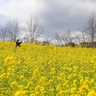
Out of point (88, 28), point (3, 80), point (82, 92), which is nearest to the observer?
point (82, 92)

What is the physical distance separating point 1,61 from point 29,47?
9.15 meters

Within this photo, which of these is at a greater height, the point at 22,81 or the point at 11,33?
the point at 11,33

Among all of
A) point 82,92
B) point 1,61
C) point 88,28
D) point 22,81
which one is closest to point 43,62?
point 1,61

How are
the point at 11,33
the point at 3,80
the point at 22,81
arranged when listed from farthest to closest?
the point at 11,33
the point at 22,81
the point at 3,80

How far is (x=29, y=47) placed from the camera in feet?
71.7

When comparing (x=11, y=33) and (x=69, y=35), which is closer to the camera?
(x=11, y=33)

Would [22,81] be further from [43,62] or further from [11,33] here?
[11,33]

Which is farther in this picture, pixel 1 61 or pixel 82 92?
pixel 1 61

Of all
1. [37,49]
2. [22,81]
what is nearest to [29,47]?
A: [37,49]

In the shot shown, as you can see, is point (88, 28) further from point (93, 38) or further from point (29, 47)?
point (29, 47)

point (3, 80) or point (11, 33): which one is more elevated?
point (11, 33)

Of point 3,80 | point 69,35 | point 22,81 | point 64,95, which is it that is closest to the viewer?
point 64,95

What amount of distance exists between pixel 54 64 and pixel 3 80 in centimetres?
712

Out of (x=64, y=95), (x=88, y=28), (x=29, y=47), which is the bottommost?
(x=64, y=95)
